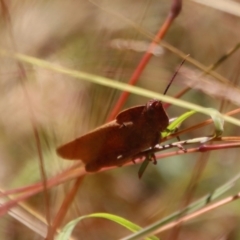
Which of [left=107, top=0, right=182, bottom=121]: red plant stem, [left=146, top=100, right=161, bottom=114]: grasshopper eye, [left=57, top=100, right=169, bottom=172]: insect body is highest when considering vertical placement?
[left=107, top=0, right=182, bottom=121]: red plant stem

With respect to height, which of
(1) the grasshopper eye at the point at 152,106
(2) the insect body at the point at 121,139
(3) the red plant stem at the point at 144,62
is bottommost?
(2) the insect body at the point at 121,139

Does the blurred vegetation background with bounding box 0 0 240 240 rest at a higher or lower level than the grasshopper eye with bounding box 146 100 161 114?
higher

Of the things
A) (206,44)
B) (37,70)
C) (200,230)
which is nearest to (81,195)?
(37,70)

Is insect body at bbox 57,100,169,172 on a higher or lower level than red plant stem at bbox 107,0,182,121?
lower

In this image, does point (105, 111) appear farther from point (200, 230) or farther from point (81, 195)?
point (200, 230)
